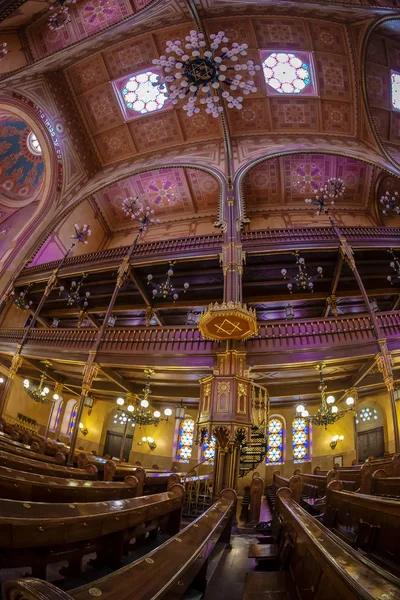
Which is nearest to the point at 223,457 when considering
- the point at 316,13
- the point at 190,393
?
the point at 190,393

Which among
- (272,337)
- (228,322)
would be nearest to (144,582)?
(228,322)

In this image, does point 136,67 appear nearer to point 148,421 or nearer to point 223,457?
point 148,421

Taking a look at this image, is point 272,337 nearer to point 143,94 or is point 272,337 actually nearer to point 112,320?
point 112,320

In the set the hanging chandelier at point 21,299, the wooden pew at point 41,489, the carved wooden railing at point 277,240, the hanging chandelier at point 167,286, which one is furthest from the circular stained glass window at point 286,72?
the wooden pew at point 41,489

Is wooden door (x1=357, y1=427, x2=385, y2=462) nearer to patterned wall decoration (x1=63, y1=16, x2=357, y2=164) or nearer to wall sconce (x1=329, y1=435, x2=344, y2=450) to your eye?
wall sconce (x1=329, y1=435, x2=344, y2=450)

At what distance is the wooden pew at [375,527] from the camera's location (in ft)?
7.16

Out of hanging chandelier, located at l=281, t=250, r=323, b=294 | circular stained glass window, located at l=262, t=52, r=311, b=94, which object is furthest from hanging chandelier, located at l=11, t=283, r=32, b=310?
circular stained glass window, located at l=262, t=52, r=311, b=94

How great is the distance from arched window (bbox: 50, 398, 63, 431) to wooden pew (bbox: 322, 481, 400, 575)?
56.3 feet

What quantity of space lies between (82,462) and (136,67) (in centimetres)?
1722

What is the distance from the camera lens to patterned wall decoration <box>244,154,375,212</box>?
16.8m

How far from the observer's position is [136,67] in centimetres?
1545

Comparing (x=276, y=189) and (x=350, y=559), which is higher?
(x=276, y=189)

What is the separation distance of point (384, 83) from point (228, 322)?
46.8 feet

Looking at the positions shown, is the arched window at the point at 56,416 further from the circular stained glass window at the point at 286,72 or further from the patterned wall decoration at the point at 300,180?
the circular stained glass window at the point at 286,72
